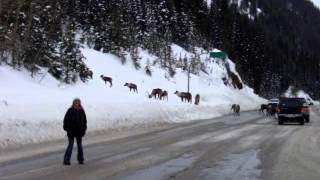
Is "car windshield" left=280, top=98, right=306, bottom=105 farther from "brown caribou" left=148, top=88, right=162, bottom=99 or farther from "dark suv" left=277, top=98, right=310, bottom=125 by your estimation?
"brown caribou" left=148, top=88, right=162, bottom=99

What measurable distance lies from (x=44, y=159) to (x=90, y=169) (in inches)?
102

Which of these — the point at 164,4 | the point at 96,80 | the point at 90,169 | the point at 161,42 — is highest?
the point at 164,4

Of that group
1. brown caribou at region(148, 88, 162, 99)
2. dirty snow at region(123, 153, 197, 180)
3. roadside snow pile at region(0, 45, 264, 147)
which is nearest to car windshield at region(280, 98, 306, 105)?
roadside snow pile at region(0, 45, 264, 147)

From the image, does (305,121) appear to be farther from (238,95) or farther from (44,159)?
(238,95)

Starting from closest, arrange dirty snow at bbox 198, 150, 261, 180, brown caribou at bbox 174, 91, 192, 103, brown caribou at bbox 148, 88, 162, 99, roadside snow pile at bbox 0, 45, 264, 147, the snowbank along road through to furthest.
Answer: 1. dirty snow at bbox 198, 150, 261, 180
2. the snowbank along road
3. roadside snow pile at bbox 0, 45, 264, 147
4. brown caribou at bbox 148, 88, 162, 99
5. brown caribou at bbox 174, 91, 192, 103

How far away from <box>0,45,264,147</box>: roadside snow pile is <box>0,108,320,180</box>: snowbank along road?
5.49 ft

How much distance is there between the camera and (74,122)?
1705 cm

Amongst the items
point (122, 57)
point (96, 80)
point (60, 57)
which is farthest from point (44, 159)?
point (122, 57)

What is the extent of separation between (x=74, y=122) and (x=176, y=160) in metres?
2.94

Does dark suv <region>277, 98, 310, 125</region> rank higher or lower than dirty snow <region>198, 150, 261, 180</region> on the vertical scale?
higher

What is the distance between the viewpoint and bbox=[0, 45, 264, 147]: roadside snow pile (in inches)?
966

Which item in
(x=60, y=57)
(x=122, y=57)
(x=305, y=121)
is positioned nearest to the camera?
(x=305, y=121)

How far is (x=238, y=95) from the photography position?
10781cm

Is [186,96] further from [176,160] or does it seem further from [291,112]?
[176,160]
